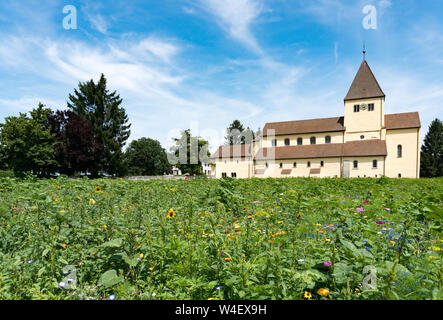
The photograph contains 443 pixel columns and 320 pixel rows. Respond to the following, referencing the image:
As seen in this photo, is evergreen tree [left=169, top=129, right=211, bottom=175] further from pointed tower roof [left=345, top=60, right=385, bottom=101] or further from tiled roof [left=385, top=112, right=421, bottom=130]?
tiled roof [left=385, top=112, right=421, bottom=130]

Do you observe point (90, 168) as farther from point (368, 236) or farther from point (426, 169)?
point (426, 169)

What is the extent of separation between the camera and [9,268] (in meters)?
2.48

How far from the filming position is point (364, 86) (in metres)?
45.9

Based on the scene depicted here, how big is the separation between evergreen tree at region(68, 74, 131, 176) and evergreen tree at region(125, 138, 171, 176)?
25.1m

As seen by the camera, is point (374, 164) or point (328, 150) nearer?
point (374, 164)

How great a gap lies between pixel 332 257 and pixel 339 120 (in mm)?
52338

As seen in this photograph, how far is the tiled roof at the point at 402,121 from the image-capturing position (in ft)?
141

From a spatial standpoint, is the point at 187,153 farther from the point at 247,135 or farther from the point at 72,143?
the point at 72,143

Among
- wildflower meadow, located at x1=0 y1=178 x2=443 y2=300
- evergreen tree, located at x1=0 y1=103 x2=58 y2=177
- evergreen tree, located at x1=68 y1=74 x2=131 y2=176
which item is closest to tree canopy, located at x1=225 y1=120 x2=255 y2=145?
evergreen tree, located at x1=68 y1=74 x2=131 y2=176

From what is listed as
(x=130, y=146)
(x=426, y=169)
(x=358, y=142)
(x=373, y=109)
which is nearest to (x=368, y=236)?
(x=358, y=142)

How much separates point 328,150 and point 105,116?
44116 millimetres

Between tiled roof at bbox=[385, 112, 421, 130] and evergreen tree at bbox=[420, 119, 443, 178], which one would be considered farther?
evergreen tree at bbox=[420, 119, 443, 178]

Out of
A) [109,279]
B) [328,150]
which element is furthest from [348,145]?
[109,279]

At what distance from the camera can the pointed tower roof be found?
44719 millimetres
